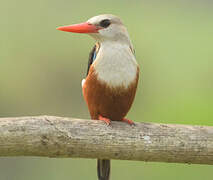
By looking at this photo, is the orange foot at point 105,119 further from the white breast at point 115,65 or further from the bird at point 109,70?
the white breast at point 115,65

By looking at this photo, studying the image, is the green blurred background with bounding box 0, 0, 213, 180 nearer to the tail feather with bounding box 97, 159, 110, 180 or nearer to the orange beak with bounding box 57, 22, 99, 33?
the tail feather with bounding box 97, 159, 110, 180

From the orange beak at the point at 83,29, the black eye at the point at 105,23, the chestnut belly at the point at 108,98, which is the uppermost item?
the black eye at the point at 105,23

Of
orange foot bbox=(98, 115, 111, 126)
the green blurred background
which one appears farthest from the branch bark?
the green blurred background

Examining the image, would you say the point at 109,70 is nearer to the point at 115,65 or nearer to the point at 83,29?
the point at 115,65

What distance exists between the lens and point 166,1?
16.4 ft

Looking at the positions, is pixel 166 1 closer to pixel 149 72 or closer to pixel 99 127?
pixel 149 72

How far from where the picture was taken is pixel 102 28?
2166mm

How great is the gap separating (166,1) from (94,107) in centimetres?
304

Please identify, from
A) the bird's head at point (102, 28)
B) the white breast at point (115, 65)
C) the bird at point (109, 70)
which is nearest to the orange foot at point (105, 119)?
the bird at point (109, 70)

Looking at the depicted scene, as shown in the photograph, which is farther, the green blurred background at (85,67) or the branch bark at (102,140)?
the green blurred background at (85,67)

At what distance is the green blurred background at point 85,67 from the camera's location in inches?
163

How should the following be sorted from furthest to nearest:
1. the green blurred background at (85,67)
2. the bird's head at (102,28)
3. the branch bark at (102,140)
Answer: the green blurred background at (85,67)
the bird's head at (102,28)
the branch bark at (102,140)

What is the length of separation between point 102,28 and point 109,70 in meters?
0.20

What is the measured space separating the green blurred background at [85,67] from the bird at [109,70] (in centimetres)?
179
